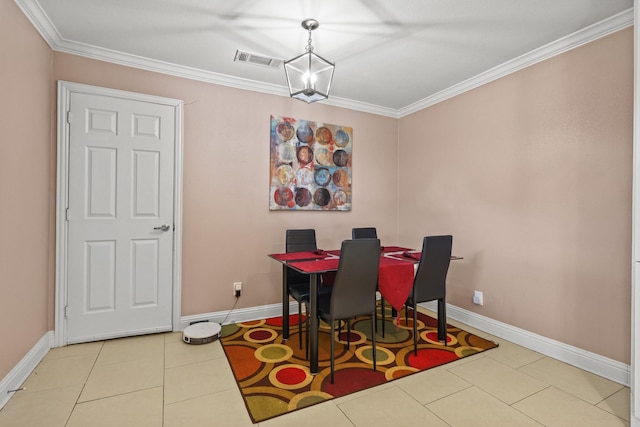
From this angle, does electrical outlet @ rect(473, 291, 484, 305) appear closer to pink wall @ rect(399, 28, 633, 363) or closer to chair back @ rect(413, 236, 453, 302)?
pink wall @ rect(399, 28, 633, 363)

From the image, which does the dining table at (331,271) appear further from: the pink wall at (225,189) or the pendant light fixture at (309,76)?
the pendant light fixture at (309,76)

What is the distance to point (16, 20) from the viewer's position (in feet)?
6.86

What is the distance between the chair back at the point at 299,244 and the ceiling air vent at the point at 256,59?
1.60 metres

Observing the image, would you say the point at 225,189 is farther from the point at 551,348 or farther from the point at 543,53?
the point at 551,348

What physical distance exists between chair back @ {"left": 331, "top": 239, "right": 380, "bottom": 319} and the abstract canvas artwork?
5.19 feet

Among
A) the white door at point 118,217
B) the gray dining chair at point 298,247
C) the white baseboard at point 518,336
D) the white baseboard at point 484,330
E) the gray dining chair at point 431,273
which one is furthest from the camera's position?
the gray dining chair at point 298,247

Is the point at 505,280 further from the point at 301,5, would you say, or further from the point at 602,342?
the point at 301,5

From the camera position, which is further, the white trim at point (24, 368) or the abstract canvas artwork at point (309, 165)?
the abstract canvas artwork at point (309, 165)

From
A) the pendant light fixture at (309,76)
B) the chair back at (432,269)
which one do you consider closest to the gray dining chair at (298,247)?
the chair back at (432,269)

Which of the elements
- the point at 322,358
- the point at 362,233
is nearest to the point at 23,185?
the point at 322,358

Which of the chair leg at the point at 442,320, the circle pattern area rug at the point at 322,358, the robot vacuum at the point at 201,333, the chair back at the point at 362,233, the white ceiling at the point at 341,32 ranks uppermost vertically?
the white ceiling at the point at 341,32

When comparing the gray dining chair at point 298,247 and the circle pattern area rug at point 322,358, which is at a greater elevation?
the gray dining chair at point 298,247

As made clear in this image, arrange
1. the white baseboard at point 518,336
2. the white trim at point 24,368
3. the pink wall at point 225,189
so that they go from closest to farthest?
the white trim at point 24,368
the white baseboard at point 518,336
the pink wall at point 225,189

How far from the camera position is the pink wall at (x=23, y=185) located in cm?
199
